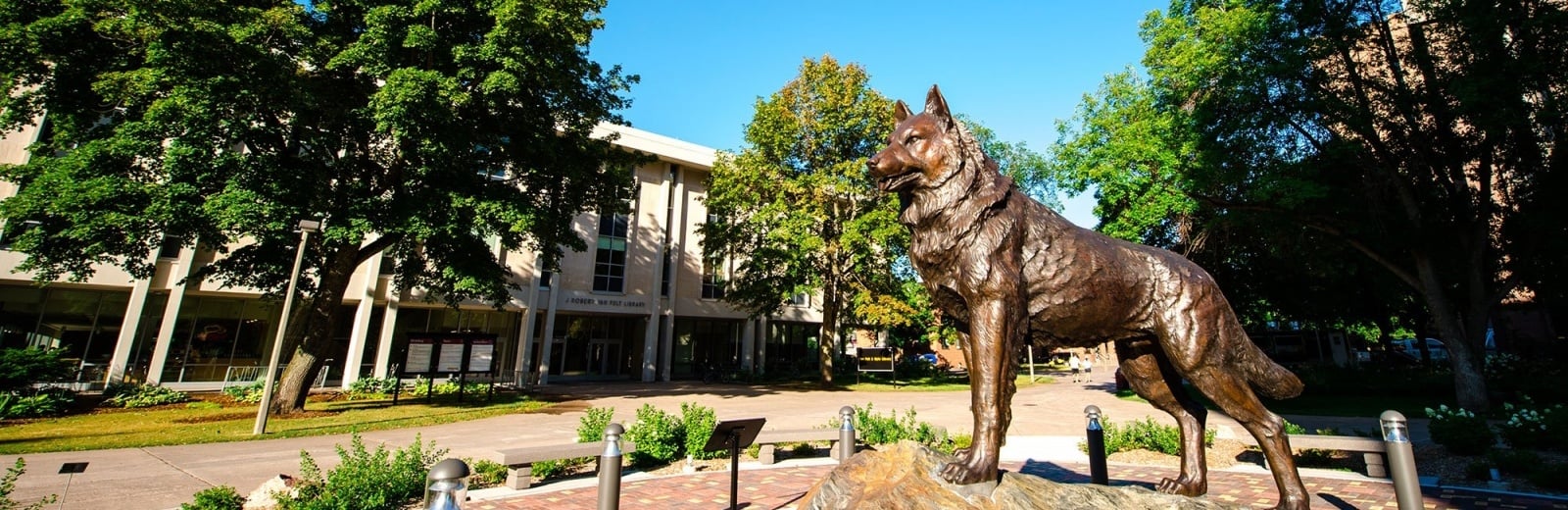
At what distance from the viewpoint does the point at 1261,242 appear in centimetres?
1748

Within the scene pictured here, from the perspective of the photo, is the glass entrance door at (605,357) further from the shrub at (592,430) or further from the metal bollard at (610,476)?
the metal bollard at (610,476)

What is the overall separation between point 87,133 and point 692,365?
23202mm

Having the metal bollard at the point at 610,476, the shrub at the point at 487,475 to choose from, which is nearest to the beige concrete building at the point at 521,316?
the shrub at the point at 487,475

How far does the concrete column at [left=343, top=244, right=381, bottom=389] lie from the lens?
73.6 ft

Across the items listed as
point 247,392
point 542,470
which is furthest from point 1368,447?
point 247,392

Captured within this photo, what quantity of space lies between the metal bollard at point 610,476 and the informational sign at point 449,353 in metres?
15.9

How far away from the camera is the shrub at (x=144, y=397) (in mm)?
16500

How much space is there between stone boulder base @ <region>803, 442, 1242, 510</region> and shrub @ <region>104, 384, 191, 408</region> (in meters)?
21.3

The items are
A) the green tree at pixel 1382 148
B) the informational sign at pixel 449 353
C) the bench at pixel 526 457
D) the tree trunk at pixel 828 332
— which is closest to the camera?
the bench at pixel 526 457

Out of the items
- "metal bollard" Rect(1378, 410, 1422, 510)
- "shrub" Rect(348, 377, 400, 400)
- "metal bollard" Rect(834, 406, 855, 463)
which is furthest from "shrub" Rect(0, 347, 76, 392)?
"metal bollard" Rect(1378, 410, 1422, 510)

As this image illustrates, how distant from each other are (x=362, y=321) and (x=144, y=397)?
6.23 m

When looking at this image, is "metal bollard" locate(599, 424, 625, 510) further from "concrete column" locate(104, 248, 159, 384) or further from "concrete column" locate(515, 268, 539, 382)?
"concrete column" locate(104, 248, 159, 384)

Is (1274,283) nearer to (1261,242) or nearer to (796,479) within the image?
(1261,242)

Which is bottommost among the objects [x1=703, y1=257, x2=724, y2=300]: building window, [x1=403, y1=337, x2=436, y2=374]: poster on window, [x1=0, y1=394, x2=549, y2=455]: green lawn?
[x1=0, y1=394, x2=549, y2=455]: green lawn
